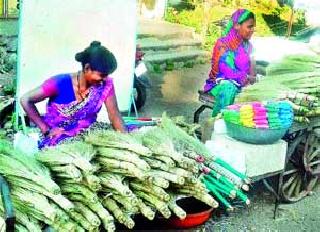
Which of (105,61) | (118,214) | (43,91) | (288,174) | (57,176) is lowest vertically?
(288,174)

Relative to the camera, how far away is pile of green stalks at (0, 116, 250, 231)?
3.00m

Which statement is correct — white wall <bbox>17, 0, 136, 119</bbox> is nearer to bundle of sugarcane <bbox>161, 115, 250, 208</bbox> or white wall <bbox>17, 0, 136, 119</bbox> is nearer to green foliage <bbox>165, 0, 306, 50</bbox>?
bundle of sugarcane <bbox>161, 115, 250, 208</bbox>

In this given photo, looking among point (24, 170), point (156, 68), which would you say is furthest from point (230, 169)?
point (156, 68)

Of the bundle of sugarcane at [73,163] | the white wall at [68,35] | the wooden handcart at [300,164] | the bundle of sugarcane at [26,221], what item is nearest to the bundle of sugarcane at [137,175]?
the bundle of sugarcane at [73,163]

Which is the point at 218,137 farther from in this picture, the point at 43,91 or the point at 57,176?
the point at 57,176

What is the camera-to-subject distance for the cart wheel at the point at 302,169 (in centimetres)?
540

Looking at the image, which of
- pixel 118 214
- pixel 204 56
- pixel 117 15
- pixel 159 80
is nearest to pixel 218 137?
pixel 118 214

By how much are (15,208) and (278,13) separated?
13.1 metres

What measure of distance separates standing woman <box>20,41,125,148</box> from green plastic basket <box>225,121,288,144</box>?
1.11 meters

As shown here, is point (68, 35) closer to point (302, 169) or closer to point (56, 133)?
point (56, 133)

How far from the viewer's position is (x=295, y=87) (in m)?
5.15

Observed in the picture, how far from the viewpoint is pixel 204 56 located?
38.1 feet

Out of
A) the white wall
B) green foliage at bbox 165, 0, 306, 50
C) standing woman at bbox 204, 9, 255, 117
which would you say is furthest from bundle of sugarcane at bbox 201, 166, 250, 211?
green foliage at bbox 165, 0, 306, 50

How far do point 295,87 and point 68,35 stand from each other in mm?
2396
